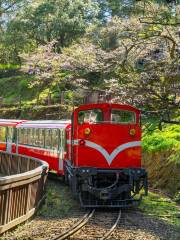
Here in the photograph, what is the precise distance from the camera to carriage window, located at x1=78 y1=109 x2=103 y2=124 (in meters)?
14.5

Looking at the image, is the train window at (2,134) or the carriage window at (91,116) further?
the train window at (2,134)

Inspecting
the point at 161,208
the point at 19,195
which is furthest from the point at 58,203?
the point at 19,195

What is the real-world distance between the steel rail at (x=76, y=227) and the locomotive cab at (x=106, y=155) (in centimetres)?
110

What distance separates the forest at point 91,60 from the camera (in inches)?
720

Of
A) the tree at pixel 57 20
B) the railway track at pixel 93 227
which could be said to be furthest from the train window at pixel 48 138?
the tree at pixel 57 20

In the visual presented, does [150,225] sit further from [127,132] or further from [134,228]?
[127,132]

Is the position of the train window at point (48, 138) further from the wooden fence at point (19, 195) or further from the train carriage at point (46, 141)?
the wooden fence at point (19, 195)

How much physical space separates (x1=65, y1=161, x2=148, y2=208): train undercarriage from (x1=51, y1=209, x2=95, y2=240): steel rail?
0.84 meters

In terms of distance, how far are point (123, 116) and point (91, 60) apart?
7763mm

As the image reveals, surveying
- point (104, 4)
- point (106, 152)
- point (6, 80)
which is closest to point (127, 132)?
point (106, 152)

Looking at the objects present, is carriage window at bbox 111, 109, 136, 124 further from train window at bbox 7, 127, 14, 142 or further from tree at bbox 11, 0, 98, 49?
tree at bbox 11, 0, 98, 49

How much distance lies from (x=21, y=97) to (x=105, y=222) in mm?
36049

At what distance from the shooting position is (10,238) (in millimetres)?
9359

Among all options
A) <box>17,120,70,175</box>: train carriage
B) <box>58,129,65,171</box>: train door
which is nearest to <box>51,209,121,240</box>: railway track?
<box>58,129,65,171</box>: train door
